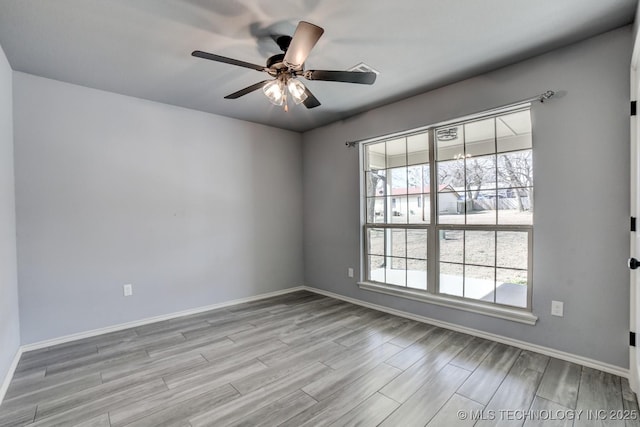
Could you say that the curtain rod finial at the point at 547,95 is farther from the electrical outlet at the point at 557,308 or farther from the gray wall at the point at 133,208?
the gray wall at the point at 133,208

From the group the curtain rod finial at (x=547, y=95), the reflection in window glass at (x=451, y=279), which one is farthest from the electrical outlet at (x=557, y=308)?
the curtain rod finial at (x=547, y=95)

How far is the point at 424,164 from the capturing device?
343 centimetres

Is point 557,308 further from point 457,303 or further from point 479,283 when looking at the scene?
point 457,303

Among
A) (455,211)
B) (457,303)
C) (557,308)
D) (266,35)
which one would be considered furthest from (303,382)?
(266,35)

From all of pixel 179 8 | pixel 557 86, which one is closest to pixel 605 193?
pixel 557 86

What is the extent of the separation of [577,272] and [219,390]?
289cm

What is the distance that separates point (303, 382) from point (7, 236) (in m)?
2.62

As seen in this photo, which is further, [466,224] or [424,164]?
[424,164]

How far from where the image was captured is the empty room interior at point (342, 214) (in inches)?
77.4

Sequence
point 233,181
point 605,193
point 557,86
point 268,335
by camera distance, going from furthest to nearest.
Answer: point 233,181
point 268,335
point 557,86
point 605,193

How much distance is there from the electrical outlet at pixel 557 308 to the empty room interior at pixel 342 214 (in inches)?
1.4

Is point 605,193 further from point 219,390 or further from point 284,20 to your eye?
point 219,390

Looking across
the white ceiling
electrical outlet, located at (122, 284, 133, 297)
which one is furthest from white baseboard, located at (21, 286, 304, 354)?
the white ceiling

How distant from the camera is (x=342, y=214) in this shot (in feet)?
14.0
